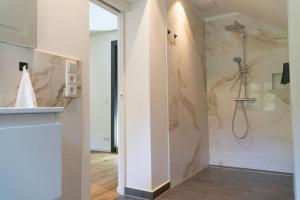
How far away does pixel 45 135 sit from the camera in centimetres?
106

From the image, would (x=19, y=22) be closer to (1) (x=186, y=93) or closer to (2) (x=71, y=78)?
(2) (x=71, y=78)

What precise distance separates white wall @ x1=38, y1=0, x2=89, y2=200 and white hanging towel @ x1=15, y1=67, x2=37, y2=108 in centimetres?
27

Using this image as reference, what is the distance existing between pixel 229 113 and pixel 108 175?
6.63ft

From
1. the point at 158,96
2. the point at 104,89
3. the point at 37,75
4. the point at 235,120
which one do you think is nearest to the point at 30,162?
the point at 37,75

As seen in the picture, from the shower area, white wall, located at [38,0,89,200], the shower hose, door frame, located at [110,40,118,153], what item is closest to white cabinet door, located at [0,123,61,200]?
white wall, located at [38,0,89,200]

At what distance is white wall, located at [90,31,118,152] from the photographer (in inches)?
195

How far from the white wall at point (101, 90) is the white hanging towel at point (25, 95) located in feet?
11.9

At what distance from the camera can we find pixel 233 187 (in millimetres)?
2756

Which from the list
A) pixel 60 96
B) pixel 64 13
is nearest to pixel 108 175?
pixel 60 96

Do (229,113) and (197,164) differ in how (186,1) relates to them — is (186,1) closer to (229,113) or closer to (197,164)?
(229,113)

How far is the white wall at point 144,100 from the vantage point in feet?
7.96

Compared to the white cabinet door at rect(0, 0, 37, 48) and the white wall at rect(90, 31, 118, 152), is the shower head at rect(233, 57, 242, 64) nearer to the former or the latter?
the white wall at rect(90, 31, 118, 152)

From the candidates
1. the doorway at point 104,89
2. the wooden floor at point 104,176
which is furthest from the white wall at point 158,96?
the doorway at point 104,89

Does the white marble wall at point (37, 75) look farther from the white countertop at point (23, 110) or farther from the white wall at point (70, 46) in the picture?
the white countertop at point (23, 110)
